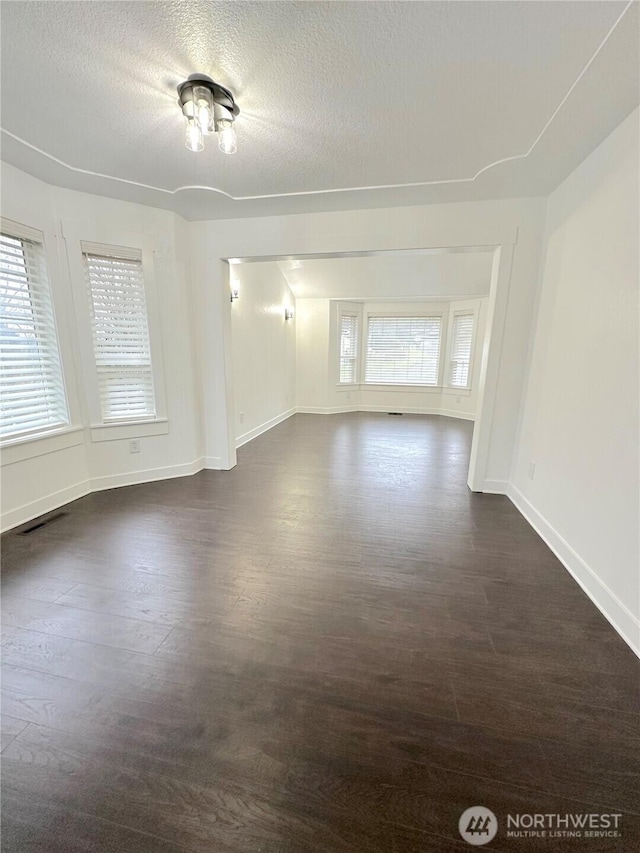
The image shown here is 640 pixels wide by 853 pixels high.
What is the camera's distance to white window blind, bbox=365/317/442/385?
7219 millimetres

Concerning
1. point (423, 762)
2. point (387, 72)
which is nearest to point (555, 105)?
point (387, 72)

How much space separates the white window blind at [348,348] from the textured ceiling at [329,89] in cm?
447

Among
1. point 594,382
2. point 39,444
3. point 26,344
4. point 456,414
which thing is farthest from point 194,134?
point 456,414

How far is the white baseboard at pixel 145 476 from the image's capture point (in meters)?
3.26

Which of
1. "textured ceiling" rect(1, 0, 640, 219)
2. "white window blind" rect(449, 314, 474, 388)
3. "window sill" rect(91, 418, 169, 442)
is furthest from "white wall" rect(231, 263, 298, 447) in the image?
"white window blind" rect(449, 314, 474, 388)

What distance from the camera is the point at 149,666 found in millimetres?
1447

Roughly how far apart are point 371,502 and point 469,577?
3.74 feet

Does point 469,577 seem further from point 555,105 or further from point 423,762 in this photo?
point 555,105

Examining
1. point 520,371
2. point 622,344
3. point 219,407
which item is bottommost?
point 219,407

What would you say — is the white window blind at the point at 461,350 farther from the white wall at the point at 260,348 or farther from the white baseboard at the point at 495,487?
the white baseboard at the point at 495,487

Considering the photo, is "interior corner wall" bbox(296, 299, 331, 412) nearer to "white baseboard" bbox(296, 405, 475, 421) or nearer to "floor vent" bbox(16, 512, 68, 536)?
"white baseboard" bbox(296, 405, 475, 421)

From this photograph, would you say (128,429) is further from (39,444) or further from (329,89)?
(329,89)

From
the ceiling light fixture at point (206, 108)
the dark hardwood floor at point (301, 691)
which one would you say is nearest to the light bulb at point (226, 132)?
the ceiling light fixture at point (206, 108)

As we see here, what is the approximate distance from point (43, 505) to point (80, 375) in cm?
118
